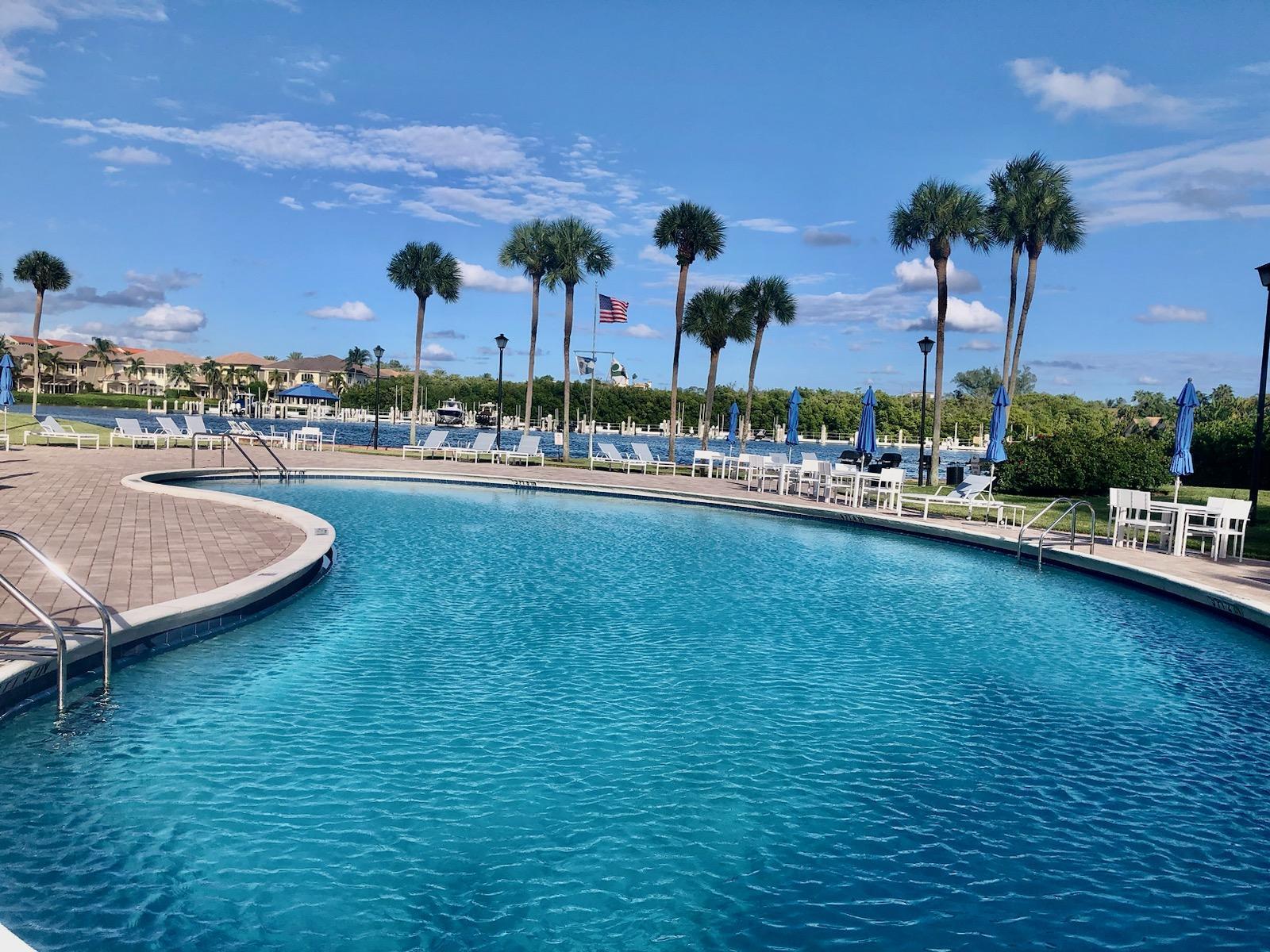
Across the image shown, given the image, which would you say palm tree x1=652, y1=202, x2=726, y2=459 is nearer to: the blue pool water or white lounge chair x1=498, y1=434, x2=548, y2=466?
white lounge chair x1=498, y1=434, x2=548, y2=466

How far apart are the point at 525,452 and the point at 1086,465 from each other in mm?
15372

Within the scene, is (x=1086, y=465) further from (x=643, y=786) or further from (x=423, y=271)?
(x=423, y=271)

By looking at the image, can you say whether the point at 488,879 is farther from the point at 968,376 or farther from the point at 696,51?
the point at 968,376

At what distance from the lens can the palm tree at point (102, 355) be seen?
115 m

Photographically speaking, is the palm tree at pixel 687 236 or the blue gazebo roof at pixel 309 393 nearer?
the palm tree at pixel 687 236

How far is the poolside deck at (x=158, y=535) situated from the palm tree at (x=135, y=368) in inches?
4141

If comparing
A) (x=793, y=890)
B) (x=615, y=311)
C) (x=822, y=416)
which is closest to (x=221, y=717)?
(x=793, y=890)

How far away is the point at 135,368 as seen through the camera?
113 metres

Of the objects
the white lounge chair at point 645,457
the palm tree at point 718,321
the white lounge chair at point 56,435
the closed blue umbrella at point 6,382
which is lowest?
the white lounge chair at point 56,435

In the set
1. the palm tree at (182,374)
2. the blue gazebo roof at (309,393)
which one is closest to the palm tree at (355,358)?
the palm tree at (182,374)

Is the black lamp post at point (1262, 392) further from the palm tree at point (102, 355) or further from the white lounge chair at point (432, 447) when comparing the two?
the palm tree at point (102, 355)

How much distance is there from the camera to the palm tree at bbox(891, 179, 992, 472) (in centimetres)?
2547

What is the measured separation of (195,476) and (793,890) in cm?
1814

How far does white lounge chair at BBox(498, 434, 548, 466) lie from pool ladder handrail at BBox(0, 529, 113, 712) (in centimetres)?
2040
